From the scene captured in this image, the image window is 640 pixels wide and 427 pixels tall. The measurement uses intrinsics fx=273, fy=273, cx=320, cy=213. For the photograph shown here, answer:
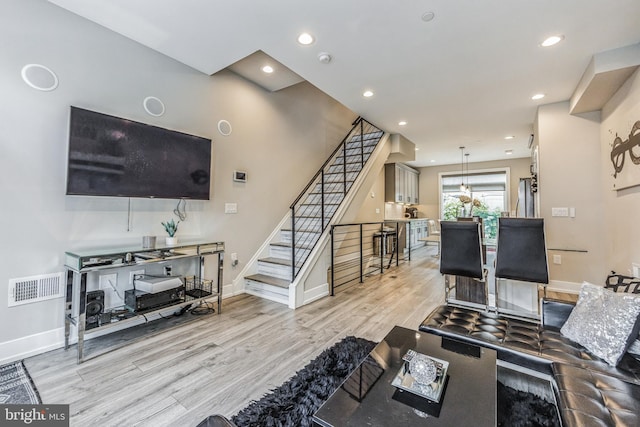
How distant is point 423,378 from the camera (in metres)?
1.36

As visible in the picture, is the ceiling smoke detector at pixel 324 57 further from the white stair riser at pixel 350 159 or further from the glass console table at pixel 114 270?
the white stair riser at pixel 350 159

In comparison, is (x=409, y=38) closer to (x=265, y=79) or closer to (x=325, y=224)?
(x=265, y=79)

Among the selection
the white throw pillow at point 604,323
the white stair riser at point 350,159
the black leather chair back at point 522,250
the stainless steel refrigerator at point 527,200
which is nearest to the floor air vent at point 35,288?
the white throw pillow at point 604,323

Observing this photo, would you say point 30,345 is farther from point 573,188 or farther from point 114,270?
point 573,188

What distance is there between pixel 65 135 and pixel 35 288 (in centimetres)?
136

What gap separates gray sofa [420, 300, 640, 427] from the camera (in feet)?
4.11

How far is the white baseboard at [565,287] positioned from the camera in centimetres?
412

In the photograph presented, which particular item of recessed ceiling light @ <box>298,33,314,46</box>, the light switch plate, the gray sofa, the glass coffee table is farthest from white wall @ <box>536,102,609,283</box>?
recessed ceiling light @ <box>298,33,314,46</box>

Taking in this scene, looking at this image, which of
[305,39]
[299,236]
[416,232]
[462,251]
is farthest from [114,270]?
[416,232]

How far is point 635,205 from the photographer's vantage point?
9.27 ft

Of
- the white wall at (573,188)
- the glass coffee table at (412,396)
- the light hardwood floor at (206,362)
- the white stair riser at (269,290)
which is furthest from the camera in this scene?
the white wall at (573,188)

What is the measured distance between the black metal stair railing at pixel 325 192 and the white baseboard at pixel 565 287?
11.8ft

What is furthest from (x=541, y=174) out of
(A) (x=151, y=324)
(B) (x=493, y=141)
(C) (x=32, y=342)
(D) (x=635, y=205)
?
(C) (x=32, y=342)

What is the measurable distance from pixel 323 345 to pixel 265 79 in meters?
3.76
